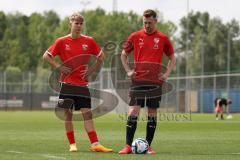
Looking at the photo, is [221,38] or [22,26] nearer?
[221,38]

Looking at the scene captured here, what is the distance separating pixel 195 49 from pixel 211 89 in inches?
1512

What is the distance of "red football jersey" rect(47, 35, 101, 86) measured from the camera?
1138 cm

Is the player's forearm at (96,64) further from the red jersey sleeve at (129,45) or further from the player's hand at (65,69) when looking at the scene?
the red jersey sleeve at (129,45)

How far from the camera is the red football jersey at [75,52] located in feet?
37.3

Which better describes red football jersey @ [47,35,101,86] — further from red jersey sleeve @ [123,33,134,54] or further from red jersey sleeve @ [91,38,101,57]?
red jersey sleeve @ [123,33,134,54]

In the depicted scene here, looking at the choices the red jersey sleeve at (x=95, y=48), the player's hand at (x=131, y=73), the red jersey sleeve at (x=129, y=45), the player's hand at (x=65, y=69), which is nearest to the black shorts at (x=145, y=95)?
the player's hand at (x=131, y=73)

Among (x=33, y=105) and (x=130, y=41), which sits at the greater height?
(x=130, y=41)

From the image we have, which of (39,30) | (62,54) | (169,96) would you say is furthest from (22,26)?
(62,54)

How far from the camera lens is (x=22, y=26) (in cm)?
11312

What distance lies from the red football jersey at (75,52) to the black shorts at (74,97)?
0.29 ft

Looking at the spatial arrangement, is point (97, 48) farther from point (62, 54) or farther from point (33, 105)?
point (33, 105)

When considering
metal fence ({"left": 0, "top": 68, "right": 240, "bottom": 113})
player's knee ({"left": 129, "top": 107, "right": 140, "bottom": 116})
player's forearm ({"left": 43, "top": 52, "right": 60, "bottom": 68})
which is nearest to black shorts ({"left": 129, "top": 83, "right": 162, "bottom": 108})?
player's knee ({"left": 129, "top": 107, "right": 140, "bottom": 116})

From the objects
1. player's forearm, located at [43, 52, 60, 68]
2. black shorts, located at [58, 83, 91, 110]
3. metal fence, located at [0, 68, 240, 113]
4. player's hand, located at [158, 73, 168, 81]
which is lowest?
metal fence, located at [0, 68, 240, 113]

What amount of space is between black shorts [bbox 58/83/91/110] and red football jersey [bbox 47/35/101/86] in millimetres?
88
